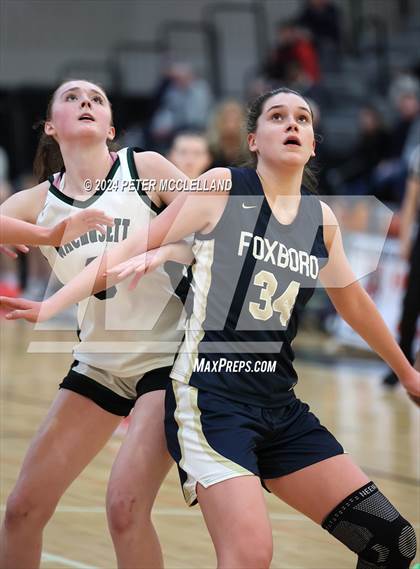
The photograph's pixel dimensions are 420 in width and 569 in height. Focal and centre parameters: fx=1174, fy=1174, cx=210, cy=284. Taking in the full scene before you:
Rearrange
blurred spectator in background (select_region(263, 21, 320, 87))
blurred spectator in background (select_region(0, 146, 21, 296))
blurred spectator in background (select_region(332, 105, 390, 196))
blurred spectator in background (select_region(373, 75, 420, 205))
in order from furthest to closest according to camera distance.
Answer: blurred spectator in background (select_region(263, 21, 320, 87))
blurred spectator in background (select_region(0, 146, 21, 296))
blurred spectator in background (select_region(332, 105, 390, 196))
blurred spectator in background (select_region(373, 75, 420, 205))

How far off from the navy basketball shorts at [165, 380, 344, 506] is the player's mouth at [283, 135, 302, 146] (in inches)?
31.9

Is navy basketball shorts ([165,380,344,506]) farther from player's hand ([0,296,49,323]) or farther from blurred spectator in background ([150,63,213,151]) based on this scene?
blurred spectator in background ([150,63,213,151])

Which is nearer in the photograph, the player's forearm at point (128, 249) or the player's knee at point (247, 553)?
the player's knee at point (247, 553)

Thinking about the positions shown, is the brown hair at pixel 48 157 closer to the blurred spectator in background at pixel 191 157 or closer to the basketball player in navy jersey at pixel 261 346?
the basketball player in navy jersey at pixel 261 346

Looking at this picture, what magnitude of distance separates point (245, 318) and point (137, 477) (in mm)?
605

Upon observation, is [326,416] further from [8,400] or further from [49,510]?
[49,510]

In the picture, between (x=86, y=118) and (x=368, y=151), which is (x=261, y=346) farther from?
(x=368, y=151)

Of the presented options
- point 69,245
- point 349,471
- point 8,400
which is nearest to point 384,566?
point 349,471

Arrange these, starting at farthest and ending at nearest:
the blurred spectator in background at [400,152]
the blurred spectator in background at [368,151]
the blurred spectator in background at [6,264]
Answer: the blurred spectator in background at [6,264]
the blurred spectator in background at [368,151]
the blurred spectator in background at [400,152]

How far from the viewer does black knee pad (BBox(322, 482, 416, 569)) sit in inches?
141

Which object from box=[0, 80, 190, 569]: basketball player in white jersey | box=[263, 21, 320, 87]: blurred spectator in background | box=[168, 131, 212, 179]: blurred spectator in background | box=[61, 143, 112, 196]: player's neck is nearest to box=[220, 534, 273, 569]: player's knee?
box=[0, 80, 190, 569]: basketball player in white jersey

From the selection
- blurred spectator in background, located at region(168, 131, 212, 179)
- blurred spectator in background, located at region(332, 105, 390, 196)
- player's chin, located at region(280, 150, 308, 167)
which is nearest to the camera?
player's chin, located at region(280, 150, 308, 167)

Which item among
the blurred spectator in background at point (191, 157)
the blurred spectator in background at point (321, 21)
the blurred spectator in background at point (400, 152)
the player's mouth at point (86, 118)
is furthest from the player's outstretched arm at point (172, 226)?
the blurred spectator in background at point (321, 21)

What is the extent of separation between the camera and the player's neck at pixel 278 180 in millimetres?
3699
